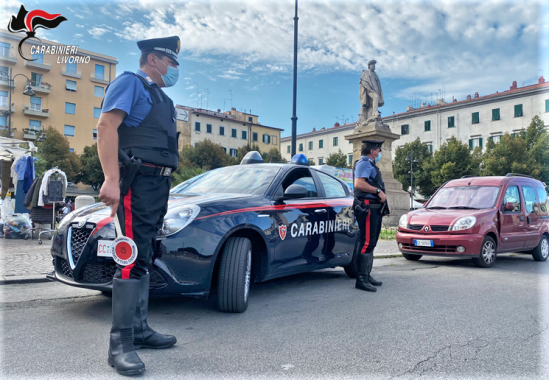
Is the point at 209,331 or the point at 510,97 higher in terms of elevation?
the point at 510,97

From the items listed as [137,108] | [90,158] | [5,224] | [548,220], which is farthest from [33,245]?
[90,158]

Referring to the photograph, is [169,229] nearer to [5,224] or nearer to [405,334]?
[405,334]

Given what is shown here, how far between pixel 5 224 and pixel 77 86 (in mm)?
52522

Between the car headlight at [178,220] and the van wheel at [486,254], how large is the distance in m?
5.66

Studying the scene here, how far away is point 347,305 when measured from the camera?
14.7 ft

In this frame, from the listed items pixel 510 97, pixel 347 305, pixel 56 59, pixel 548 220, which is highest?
pixel 56 59

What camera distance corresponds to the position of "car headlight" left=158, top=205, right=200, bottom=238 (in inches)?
141

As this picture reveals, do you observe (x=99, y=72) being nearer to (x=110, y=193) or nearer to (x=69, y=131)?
(x=69, y=131)

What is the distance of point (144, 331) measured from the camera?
294 cm

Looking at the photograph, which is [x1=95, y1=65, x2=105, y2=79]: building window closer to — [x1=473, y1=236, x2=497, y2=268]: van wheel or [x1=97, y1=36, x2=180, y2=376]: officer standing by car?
[x1=473, y1=236, x2=497, y2=268]: van wheel

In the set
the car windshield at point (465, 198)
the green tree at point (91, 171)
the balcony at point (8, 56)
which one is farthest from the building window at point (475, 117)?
the balcony at point (8, 56)

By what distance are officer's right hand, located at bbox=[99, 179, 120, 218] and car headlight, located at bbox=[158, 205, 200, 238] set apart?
102 centimetres

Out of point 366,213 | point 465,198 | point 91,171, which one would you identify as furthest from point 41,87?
point 366,213

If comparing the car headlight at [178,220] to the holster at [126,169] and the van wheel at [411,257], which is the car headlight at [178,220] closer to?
the holster at [126,169]
